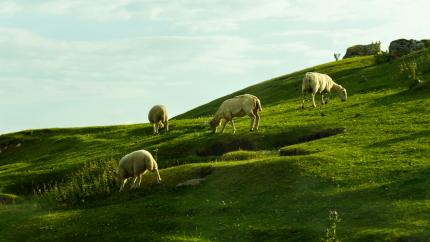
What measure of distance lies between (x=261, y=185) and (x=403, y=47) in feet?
176

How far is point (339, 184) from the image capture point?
1045 inches

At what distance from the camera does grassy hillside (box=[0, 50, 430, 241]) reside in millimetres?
23547

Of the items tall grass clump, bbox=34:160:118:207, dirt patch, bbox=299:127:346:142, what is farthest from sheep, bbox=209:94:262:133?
tall grass clump, bbox=34:160:118:207

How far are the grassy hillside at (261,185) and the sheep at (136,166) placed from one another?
2.41 ft

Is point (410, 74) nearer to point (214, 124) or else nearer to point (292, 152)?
point (214, 124)

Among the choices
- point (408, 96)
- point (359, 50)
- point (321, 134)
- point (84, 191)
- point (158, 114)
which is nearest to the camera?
point (84, 191)

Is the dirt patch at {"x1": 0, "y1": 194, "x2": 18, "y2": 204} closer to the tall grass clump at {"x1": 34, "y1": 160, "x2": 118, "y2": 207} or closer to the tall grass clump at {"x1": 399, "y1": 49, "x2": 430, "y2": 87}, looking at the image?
the tall grass clump at {"x1": 34, "y1": 160, "x2": 118, "y2": 207}

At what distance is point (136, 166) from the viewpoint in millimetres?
32281

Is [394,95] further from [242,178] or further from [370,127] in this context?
[242,178]

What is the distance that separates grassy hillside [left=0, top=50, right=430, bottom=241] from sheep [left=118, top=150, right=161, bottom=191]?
736 mm

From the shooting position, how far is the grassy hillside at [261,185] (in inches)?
927

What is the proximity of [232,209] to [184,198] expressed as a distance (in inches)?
136

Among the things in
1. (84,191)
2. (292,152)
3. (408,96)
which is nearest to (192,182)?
(292,152)

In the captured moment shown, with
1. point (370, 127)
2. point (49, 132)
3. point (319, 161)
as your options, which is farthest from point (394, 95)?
point (49, 132)
